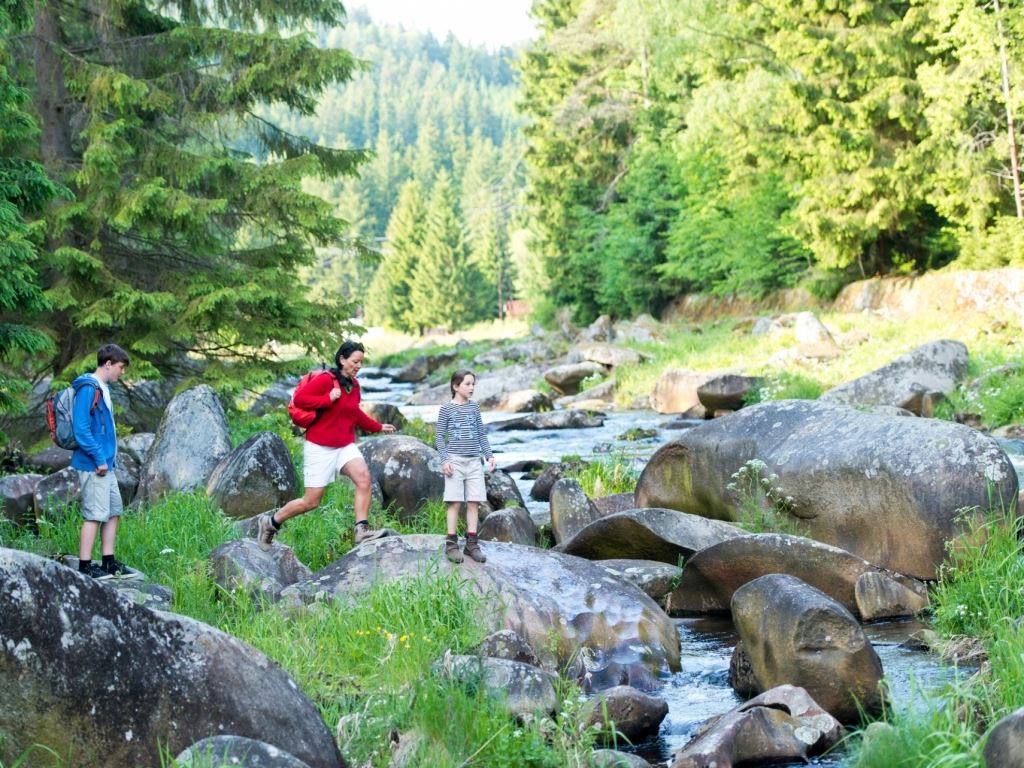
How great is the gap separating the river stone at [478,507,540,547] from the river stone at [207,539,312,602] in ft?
7.82

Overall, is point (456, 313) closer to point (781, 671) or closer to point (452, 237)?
point (452, 237)

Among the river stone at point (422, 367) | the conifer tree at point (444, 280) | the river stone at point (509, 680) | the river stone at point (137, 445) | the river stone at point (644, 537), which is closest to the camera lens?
the river stone at point (509, 680)

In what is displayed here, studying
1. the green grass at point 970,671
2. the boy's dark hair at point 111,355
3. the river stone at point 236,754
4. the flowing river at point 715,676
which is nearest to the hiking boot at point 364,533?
the boy's dark hair at point 111,355

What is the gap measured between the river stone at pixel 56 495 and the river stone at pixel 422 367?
32.5m

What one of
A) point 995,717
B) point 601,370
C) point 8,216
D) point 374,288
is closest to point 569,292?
point 601,370

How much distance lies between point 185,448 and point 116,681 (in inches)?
286

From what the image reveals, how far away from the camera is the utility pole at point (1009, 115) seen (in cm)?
2373

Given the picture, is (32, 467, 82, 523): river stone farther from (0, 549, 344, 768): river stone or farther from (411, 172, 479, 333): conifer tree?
(411, 172, 479, 333): conifer tree

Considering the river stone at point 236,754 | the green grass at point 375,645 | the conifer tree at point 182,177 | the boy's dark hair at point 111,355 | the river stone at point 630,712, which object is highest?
the conifer tree at point 182,177

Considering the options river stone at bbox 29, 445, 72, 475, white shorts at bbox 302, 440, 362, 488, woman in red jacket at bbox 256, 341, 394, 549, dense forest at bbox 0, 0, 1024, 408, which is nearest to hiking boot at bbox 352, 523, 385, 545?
woman in red jacket at bbox 256, 341, 394, 549

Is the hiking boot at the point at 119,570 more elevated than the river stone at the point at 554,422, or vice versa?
the hiking boot at the point at 119,570

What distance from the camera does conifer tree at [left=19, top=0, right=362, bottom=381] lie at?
14734 millimetres

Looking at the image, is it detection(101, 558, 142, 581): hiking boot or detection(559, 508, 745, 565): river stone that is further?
detection(559, 508, 745, 565): river stone

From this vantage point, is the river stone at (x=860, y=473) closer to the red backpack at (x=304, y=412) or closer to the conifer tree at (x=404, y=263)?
the red backpack at (x=304, y=412)
